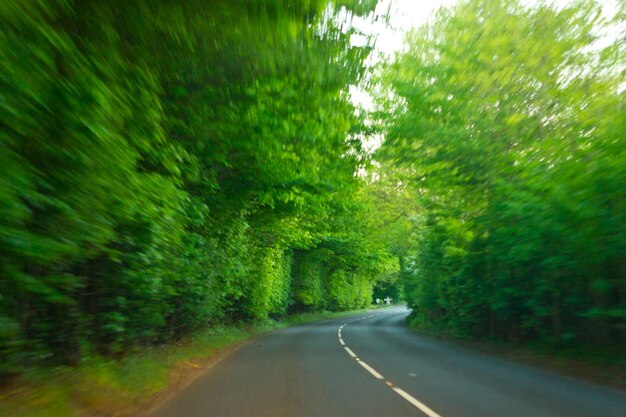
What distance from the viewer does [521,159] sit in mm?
14500

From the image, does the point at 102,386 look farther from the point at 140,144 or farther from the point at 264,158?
the point at 264,158

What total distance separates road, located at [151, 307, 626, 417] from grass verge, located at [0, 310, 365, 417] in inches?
18.8

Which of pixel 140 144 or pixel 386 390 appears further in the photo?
pixel 386 390

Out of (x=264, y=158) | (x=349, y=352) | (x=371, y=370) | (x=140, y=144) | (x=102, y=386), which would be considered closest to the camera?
(x=140, y=144)

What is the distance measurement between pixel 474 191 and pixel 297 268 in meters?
26.7

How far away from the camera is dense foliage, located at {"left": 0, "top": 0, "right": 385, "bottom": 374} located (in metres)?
4.68

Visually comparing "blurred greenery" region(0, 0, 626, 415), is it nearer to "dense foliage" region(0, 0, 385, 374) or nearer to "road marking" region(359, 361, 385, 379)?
"dense foliage" region(0, 0, 385, 374)

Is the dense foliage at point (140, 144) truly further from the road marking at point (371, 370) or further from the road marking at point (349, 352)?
the road marking at point (349, 352)

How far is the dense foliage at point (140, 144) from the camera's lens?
4680 millimetres

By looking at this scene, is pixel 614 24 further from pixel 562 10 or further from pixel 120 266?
pixel 120 266

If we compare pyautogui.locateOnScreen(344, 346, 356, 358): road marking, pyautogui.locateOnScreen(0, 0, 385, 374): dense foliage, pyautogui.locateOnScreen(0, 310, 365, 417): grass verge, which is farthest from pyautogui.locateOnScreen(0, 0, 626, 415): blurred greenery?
pyautogui.locateOnScreen(344, 346, 356, 358): road marking

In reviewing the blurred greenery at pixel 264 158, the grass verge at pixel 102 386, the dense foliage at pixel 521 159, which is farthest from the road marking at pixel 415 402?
the dense foliage at pixel 521 159

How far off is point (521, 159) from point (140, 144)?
11.0 meters

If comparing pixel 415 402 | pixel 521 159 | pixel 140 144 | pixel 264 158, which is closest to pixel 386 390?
pixel 415 402
